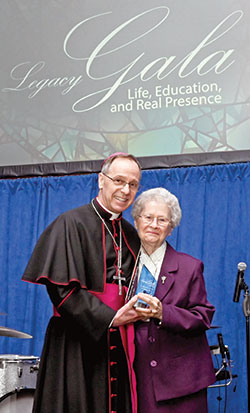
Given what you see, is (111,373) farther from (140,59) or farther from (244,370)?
(140,59)

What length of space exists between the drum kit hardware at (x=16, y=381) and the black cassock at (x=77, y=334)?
95 cm

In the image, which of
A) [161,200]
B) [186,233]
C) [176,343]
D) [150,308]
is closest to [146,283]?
[150,308]

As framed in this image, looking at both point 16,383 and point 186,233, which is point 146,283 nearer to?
point 16,383

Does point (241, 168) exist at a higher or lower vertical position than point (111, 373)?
higher

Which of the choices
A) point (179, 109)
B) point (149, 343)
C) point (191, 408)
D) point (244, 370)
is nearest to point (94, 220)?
point (149, 343)

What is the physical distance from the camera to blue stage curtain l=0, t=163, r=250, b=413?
17.6 feet

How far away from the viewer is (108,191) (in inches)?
127

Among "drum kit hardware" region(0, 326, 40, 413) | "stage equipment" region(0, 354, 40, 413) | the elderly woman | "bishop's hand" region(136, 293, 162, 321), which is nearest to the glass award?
the elderly woman

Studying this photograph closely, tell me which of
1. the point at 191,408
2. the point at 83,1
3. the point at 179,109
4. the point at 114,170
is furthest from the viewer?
the point at 83,1

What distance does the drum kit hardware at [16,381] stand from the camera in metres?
3.93

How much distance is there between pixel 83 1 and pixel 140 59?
0.85 meters

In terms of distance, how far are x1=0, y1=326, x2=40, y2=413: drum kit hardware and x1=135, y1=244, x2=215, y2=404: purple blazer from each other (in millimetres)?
1164

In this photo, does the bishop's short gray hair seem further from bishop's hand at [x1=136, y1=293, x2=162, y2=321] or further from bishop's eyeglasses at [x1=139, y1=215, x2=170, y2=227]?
bishop's hand at [x1=136, y1=293, x2=162, y2=321]

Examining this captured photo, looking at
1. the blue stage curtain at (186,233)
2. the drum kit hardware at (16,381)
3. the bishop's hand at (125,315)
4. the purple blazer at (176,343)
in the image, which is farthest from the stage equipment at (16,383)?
the blue stage curtain at (186,233)
